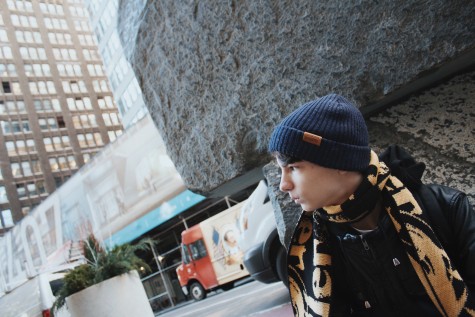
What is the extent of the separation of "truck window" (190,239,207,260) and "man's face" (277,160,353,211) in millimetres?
13233

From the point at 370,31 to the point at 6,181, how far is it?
5891 cm

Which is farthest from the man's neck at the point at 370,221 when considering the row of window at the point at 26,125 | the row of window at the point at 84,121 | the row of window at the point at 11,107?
the row of window at the point at 11,107

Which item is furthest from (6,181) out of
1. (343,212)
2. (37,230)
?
(343,212)

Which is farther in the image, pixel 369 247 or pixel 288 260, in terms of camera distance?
pixel 288 260

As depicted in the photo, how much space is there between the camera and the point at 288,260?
1.22 metres

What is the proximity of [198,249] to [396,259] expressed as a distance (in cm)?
1353

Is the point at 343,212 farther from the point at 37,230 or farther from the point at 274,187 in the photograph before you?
the point at 37,230

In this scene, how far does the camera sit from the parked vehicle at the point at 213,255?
511 inches

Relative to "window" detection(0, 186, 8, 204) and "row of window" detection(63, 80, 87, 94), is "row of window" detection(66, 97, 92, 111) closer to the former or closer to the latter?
"row of window" detection(63, 80, 87, 94)

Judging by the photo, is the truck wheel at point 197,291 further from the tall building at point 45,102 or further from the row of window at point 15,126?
the row of window at point 15,126

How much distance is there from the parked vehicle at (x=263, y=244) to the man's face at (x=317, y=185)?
3.35 metres

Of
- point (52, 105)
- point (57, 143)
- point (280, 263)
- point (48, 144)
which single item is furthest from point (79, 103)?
point (280, 263)

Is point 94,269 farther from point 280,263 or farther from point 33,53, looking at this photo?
point 33,53

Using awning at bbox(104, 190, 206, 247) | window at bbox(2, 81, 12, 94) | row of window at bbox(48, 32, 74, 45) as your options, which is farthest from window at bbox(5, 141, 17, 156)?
A: awning at bbox(104, 190, 206, 247)
